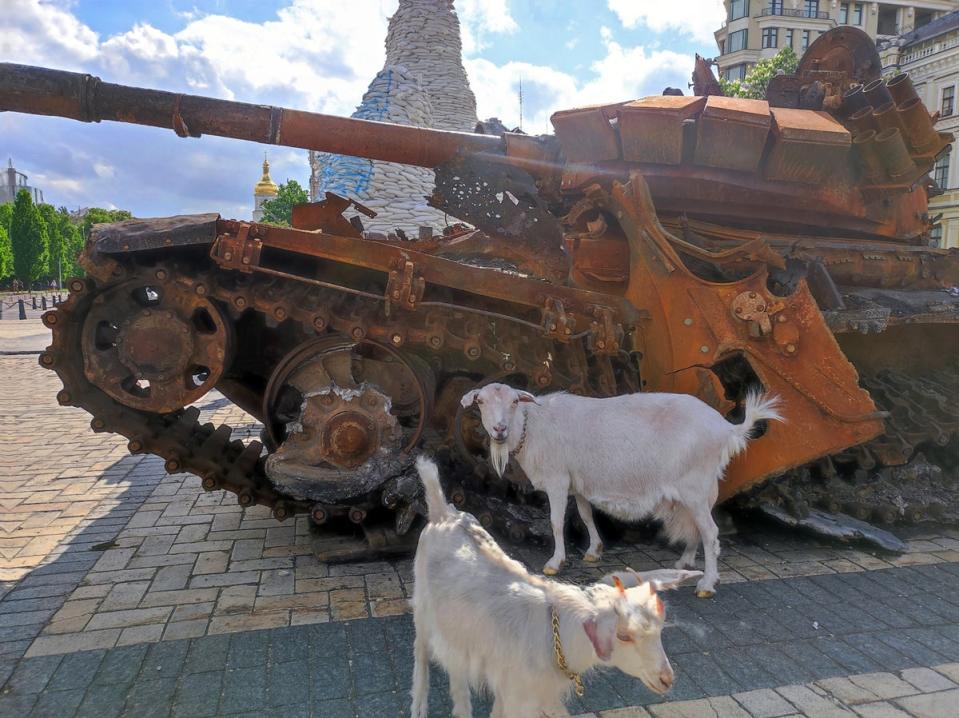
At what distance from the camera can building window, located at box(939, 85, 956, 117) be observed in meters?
40.3

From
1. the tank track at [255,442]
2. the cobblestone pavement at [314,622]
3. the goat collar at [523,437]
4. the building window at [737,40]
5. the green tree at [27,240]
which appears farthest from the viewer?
the green tree at [27,240]

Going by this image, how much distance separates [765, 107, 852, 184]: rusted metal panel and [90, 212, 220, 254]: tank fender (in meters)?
4.27

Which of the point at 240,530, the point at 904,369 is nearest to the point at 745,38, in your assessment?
the point at 904,369

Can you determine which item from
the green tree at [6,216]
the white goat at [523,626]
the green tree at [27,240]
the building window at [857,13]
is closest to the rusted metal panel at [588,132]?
the white goat at [523,626]

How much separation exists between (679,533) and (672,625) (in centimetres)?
90

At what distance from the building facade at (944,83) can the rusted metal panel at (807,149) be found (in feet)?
136

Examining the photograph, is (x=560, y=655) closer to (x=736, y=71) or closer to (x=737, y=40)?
(x=736, y=71)

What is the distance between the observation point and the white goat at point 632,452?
466 centimetres

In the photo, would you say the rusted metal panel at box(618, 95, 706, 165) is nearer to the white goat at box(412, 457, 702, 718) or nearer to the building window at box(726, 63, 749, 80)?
the white goat at box(412, 457, 702, 718)

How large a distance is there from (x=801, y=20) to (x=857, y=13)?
17.4 ft

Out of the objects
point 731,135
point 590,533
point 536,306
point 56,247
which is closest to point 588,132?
point 731,135

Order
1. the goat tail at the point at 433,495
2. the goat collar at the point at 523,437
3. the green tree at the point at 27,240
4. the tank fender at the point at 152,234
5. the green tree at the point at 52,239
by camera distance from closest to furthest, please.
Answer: the goat tail at the point at 433,495, the tank fender at the point at 152,234, the goat collar at the point at 523,437, the green tree at the point at 27,240, the green tree at the point at 52,239

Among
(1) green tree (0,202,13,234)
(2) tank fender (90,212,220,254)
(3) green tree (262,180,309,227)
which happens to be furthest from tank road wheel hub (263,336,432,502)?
(1) green tree (0,202,13,234)

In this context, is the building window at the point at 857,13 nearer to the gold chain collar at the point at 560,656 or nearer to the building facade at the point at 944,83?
the building facade at the point at 944,83
